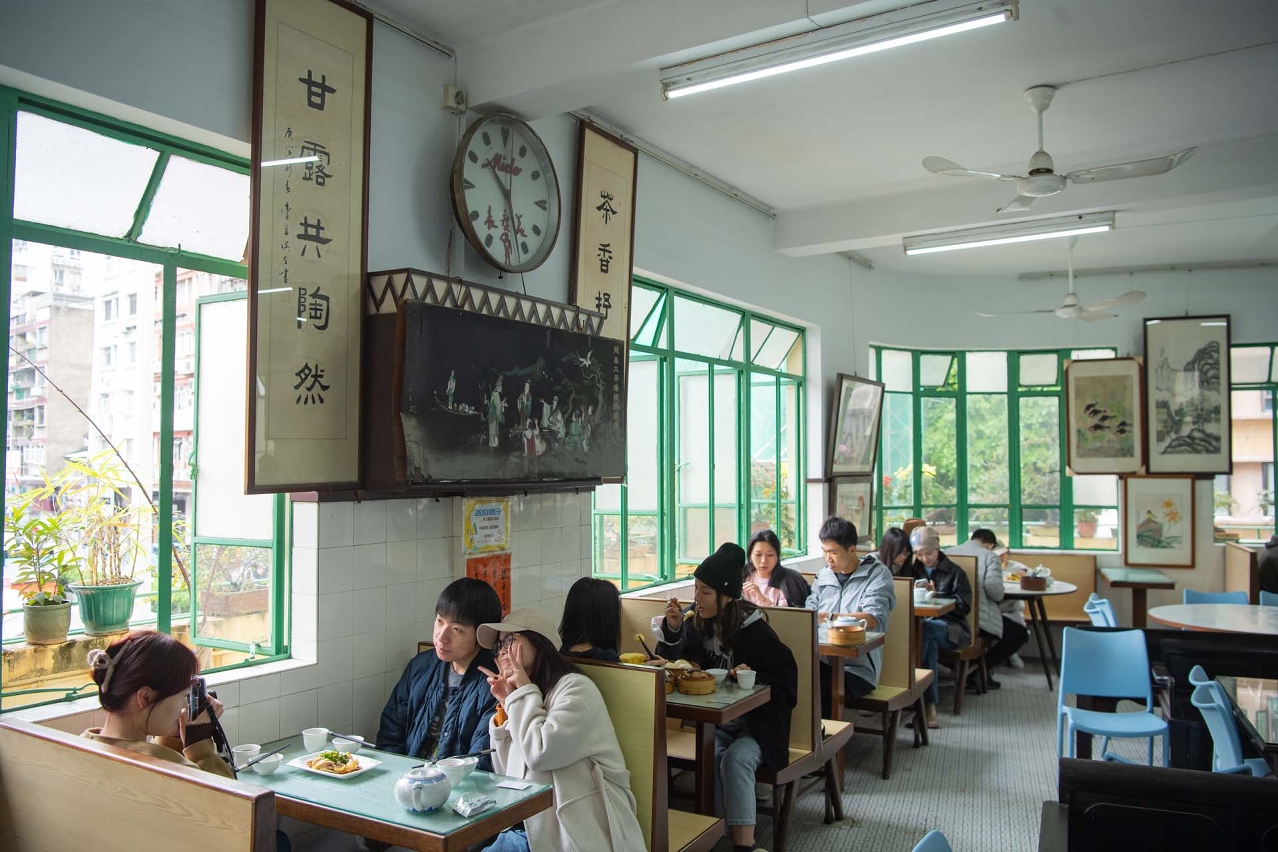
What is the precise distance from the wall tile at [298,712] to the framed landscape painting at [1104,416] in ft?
27.9

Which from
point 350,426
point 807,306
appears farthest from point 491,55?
point 807,306

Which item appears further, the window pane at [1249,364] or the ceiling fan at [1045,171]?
the window pane at [1249,364]

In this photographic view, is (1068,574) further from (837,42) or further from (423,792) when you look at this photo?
(423,792)

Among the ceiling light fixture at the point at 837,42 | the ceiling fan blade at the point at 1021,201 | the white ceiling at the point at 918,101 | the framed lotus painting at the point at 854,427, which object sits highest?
the white ceiling at the point at 918,101

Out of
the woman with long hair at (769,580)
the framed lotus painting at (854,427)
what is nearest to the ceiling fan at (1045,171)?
the woman with long hair at (769,580)

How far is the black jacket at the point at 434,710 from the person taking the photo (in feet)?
11.5

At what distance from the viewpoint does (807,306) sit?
28.5 ft

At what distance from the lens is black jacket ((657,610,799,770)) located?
13.8ft

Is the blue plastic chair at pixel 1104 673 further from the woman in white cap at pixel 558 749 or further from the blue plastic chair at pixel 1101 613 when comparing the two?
the woman in white cap at pixel 558 749

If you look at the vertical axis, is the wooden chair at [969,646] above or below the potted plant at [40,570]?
below

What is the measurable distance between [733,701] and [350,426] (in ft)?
6.49

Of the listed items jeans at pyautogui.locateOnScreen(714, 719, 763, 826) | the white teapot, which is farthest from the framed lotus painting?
the white teapot

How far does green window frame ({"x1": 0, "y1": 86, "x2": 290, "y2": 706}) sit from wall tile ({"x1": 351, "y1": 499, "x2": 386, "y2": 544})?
30 centimetres

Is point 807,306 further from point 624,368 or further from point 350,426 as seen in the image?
point 350,426
